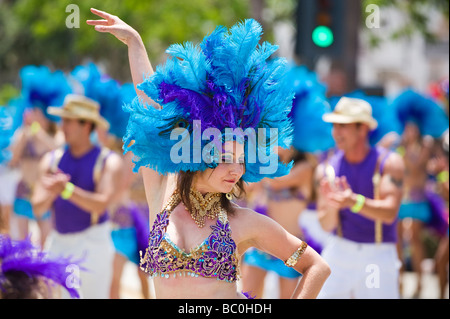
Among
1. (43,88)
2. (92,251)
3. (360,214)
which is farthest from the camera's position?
(43,88)

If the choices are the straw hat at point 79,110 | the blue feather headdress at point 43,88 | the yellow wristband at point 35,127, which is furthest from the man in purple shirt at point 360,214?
the yellow wristband at point 35,127

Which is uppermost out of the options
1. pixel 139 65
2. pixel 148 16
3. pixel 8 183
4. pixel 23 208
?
pixel 148 16

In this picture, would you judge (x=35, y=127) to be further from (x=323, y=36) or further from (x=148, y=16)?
(x=148, y=16)

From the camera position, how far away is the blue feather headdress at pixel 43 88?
812cm

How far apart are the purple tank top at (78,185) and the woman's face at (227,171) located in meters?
3.13

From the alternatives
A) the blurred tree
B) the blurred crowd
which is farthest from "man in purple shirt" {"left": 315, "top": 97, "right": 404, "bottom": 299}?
the blurred tree

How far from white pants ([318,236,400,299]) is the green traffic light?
113 inches

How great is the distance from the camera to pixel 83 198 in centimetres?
567

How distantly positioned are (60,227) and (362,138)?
7.99ft

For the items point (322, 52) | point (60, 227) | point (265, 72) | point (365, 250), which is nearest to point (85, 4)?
point (322, 52)

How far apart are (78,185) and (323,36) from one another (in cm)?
319

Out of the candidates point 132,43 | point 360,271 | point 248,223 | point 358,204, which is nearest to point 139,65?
point 132,43

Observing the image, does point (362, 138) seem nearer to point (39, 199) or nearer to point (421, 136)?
point (39, 199)

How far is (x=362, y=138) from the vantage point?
5.62 meters
